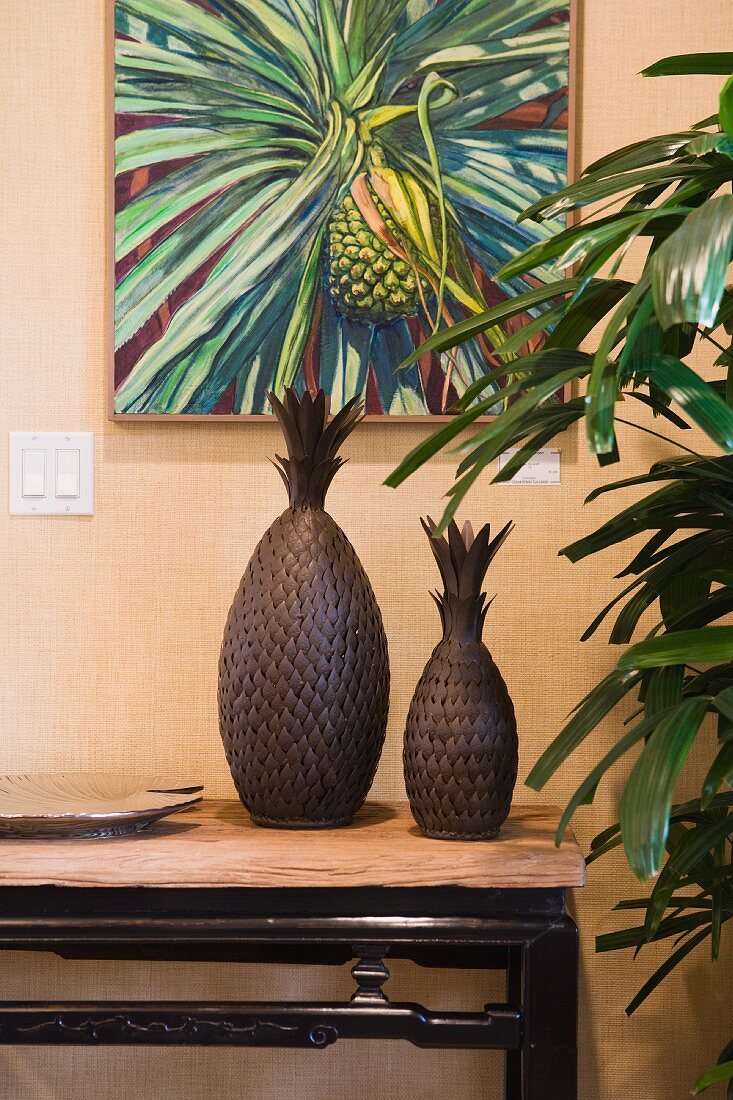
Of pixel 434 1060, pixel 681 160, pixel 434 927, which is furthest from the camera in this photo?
pixel 434 1060

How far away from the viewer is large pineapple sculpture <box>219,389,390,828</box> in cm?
Answer: 128

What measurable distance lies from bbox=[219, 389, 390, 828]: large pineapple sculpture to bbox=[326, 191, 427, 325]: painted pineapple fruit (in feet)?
1.14

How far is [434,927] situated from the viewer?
1155 mm

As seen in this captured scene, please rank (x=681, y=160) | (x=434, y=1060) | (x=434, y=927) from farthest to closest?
(x=434, y=1060) → (x=434, y=927) → (x=681, y=160)

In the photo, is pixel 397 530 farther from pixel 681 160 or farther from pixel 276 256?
pixel 681 160

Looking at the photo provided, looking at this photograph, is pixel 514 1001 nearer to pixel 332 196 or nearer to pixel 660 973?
pixel 660 973

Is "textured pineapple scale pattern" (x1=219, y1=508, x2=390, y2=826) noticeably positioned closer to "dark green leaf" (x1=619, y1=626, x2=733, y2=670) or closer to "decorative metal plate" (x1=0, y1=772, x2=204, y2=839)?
"decorative metal plate" (x1=0, y1=772, x2=204, y2=839)

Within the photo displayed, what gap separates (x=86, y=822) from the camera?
3.93 ft

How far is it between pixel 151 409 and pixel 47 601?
0.35m

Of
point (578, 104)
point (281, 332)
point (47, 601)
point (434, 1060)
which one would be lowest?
point (434, 1060)

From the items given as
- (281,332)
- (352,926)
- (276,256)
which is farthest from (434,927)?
(276,256)

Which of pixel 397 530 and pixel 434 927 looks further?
pixel 397 530

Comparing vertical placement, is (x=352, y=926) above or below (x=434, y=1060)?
above

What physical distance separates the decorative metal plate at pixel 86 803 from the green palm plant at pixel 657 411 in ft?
1.72
